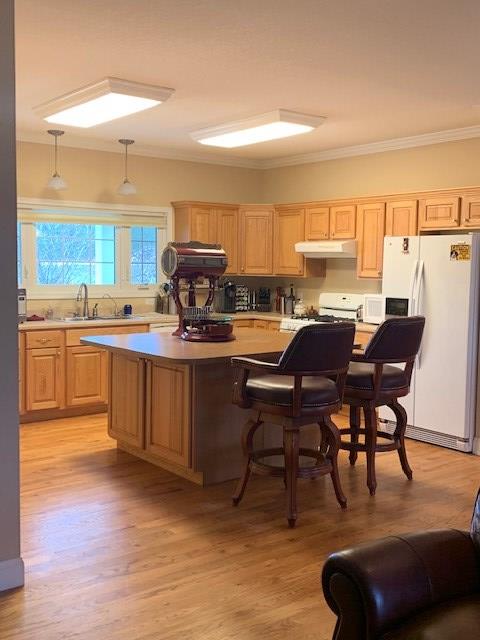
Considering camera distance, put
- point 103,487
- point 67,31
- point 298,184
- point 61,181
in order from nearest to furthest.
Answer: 1. point 67,31
2. point 103,487
3. point 61,181
4. point 298,184

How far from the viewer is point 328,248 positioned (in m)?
6.61

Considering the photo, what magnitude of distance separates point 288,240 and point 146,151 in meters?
1.73

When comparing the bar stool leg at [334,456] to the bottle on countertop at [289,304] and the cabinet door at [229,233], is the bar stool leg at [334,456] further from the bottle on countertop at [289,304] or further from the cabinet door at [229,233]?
the cabinet door at [229,233]

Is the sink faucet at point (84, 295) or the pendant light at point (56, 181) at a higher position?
Answer: the pendant light at point (56, 181)

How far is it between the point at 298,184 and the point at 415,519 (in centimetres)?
453

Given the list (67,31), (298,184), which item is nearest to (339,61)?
(67,31)

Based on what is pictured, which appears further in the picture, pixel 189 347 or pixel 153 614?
pixel 189 347

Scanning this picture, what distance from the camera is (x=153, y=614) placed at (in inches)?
109

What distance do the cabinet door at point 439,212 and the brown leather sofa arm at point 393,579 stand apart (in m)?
3.94

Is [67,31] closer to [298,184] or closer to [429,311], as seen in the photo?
[429,311]

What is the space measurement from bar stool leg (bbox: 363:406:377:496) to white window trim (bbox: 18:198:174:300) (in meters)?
3.55

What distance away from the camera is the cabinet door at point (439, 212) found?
558 cm

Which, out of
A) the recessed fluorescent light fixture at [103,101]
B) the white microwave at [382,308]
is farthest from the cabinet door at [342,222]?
the recessed fluorescent light fixture at [103,101]

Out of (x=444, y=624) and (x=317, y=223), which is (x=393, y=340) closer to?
(x=444, y=624)
